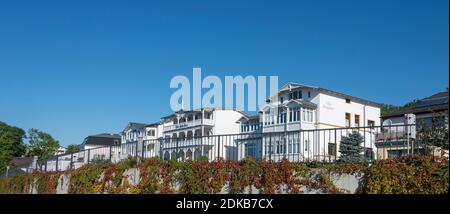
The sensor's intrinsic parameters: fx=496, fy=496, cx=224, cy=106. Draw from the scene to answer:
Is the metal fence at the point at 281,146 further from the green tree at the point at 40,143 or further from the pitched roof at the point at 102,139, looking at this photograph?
the pitched roof at the point at 102,139

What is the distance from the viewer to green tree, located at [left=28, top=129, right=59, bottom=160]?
301ft

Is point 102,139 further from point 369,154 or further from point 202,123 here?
point 369,154

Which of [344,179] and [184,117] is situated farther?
[184,117]

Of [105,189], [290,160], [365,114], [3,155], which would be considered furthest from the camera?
[3,155]

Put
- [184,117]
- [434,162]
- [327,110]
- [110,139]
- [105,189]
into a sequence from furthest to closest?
[110,139]
[184,117]
[327,110]
[105,189]
[434,162]

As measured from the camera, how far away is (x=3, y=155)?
2963 inches

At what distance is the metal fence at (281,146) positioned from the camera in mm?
12539

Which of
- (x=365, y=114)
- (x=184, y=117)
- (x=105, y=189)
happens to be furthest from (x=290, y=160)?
(x=184, y=117)

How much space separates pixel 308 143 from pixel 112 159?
322 inches

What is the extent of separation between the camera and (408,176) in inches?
421

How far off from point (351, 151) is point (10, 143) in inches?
3037

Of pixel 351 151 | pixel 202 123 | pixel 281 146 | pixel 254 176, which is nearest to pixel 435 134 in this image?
pixel 351 151
